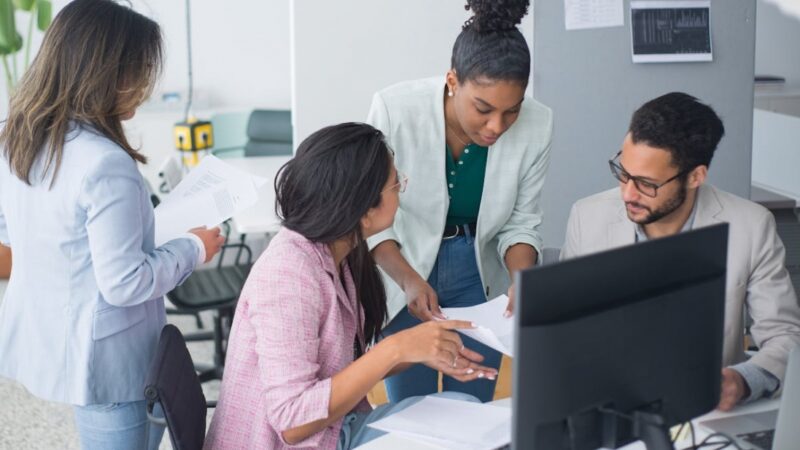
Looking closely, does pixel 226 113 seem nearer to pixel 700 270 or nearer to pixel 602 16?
pixel 602 16

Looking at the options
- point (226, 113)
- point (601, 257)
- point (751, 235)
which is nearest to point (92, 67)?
point (601, 257)

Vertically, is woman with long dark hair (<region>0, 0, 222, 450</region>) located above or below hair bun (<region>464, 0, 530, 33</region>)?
below

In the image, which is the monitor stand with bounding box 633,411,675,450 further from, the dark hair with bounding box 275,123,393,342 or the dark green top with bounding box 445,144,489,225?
the dark green top with bounding box 445,144,489,225

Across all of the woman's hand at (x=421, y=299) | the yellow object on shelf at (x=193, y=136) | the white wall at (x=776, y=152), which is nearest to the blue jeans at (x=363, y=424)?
the woman's hand at (x=421, y=299)

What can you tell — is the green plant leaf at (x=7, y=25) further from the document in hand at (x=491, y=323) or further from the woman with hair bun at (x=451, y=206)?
the document in hand at (x=491, y=323)

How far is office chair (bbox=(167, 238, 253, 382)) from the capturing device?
12.2ft

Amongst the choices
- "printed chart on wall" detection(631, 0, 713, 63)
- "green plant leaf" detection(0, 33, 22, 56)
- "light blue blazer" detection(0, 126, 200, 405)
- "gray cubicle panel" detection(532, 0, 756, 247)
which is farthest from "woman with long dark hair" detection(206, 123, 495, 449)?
"green plant leaf" detection(0, 33, 22, 56)

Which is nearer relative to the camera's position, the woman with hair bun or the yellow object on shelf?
the woman with hair bun

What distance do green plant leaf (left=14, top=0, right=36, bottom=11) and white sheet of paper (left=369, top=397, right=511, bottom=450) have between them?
3935 mm

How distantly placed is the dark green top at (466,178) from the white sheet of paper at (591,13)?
113 centimetres

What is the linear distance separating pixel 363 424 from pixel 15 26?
4.04m

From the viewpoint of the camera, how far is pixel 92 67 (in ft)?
6.20

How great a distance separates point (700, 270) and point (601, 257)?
228 millimetres

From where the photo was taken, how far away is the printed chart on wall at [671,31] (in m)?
3.34
